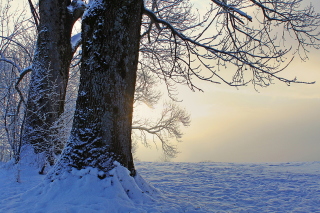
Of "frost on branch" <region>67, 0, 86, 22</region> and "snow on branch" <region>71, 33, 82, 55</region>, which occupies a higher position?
"frost on branch" <region>67, 0, 86, 22</region>

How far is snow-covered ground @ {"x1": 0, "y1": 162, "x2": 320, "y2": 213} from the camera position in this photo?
3.10 meters

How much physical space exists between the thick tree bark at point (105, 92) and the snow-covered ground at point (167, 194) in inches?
12.0

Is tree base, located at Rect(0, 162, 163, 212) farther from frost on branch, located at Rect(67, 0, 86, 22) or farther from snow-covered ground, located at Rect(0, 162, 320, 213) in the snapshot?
frost on branch, located at Rect(67, 0, 86, 22)

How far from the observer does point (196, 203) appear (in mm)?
3783

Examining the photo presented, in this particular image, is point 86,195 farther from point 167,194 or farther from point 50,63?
point 50,63

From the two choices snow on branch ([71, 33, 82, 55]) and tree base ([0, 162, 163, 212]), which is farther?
snow on branch ([71, 33, 82, 55])

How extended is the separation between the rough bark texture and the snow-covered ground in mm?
1094

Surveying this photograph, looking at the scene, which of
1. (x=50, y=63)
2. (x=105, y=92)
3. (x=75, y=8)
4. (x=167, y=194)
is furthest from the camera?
(x=75, y=8)

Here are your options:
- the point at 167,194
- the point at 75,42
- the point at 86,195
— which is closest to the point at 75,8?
the point at 75,42

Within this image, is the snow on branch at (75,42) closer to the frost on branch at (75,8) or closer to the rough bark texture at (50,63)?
the rough bark texture at (50,63)

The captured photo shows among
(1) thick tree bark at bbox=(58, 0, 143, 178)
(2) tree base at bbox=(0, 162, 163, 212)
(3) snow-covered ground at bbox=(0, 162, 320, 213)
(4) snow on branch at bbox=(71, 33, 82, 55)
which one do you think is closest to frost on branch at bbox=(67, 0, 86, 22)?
(4) snow on branch at bbox=(71, 33, 82, 55)

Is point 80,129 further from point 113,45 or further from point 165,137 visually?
point 165,137

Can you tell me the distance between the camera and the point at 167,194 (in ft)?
13.6

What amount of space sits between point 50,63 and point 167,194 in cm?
400
